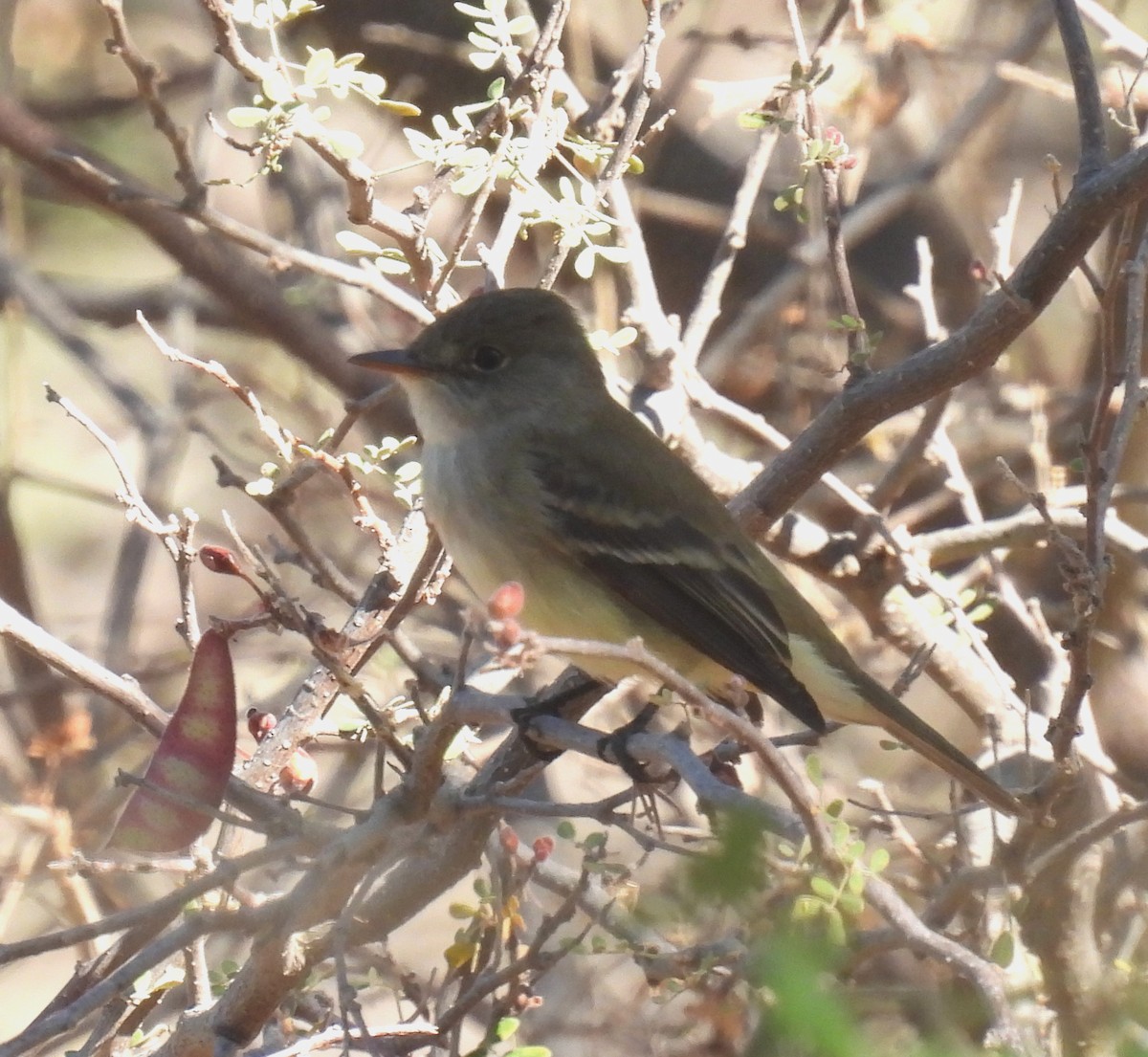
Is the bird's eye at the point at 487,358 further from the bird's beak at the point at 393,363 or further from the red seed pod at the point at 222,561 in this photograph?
the red seed pod at the point at 222,561

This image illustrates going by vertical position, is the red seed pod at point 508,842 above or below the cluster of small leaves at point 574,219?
below

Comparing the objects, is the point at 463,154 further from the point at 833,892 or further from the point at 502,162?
the point at 833,892

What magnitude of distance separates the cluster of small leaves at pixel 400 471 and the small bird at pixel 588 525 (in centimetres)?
5

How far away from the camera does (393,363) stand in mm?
3740

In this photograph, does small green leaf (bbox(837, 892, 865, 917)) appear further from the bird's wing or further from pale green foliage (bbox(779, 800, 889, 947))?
the bird's wing

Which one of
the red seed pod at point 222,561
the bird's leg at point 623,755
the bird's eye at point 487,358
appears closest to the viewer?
the red seed pod at point 222,561

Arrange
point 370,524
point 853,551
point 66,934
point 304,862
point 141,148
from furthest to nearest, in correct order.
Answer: point 141,148
point 853,551
point 370,524
point 304,862
point 66,934

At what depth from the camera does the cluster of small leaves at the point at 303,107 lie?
3066 millimetres

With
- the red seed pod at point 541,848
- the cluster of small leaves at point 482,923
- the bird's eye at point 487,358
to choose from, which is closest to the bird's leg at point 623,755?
the red seed pod at point 541,848

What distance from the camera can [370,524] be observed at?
10.0 feet

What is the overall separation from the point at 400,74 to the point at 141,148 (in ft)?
6.69

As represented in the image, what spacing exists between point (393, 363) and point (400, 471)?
26 cm

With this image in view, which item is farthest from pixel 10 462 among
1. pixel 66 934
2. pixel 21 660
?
pixel 66 934

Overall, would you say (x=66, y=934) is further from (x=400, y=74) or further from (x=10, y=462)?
(x=400, y=74)
